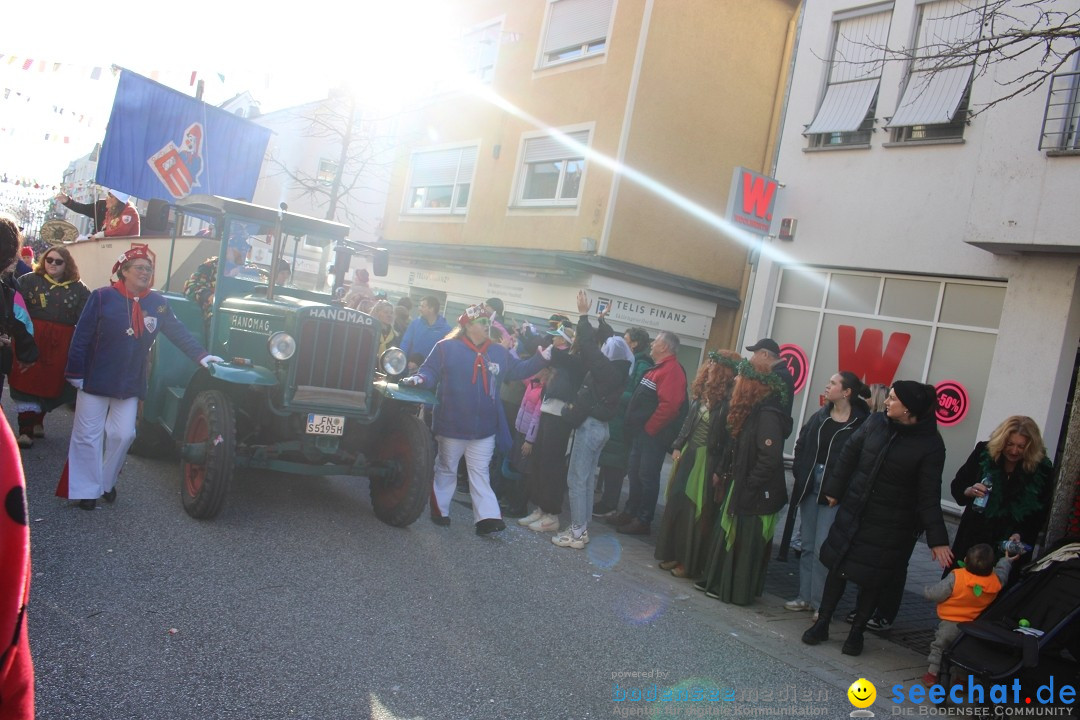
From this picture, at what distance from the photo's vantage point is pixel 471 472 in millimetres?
7062

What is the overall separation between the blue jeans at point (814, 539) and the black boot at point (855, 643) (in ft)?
2.08

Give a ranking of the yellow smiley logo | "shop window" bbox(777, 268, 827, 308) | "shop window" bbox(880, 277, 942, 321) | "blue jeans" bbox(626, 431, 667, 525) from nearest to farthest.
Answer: the yellow smiley logo, "blue jeans" bbox(626, 431, 667, 525), "shop window" bbox(880, 277, 942, 321), "shop window" bbox(777, 268, 827, 308)

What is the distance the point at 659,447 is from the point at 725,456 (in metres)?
1.82

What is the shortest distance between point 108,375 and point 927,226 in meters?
10.0

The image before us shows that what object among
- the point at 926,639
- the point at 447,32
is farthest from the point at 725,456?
the point at 447,32

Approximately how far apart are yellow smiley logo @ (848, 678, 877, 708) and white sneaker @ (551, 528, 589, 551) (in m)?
2.66

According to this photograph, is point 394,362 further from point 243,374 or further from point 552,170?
point 552,170

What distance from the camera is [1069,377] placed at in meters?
9.81

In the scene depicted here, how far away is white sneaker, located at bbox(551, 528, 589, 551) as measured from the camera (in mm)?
7195

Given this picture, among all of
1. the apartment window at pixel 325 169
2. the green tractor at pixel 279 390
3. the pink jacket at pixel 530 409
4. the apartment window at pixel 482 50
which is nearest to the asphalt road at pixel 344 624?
the green tractor at pixel 279 390

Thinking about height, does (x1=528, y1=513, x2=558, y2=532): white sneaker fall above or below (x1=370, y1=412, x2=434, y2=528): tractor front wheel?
below

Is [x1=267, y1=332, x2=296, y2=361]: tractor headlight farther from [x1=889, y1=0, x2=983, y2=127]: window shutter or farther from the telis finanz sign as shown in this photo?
[x1=889, y1=0, x2=983, y2=127]: window shutter

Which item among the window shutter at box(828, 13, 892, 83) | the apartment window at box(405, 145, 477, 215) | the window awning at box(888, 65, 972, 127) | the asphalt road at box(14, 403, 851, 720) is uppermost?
the window shutter at box(828, 13, 892, 83)

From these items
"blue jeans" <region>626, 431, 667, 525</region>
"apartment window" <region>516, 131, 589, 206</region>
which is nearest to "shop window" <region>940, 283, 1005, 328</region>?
"blue jeans" <region>626, 431, 667, 525</region>
